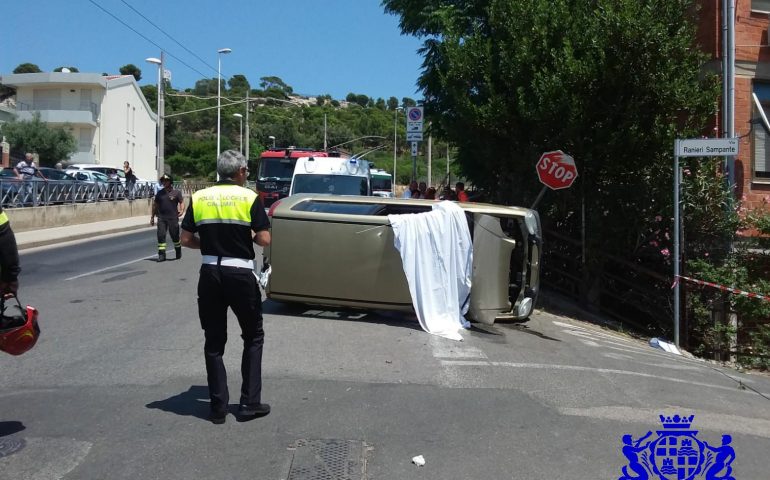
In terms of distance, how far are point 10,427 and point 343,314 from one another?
15.7 feet

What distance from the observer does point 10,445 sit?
4.69 metres

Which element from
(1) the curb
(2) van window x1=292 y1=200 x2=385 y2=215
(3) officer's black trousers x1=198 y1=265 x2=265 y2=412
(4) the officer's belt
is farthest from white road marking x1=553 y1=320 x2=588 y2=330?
(1) the curb

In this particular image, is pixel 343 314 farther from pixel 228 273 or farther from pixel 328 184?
pixel 328 184

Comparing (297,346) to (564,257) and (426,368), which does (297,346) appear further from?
(564,257)

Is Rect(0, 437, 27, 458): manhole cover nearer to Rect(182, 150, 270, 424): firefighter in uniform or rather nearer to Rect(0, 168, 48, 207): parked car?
Rect(182, 150, 270, 424): firefighter in uniform

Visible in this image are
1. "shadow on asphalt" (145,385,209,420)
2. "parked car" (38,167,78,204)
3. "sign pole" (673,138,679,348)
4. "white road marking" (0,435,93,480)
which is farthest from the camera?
"parked car" (38,167,78,204)

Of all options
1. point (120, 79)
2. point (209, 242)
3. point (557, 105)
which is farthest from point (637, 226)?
point (120, 79)

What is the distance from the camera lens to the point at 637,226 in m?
12.1

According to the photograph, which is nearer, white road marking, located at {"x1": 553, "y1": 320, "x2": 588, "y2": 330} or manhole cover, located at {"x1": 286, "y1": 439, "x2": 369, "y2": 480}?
manhole cover, located at {"x1": 286, "y1": 439, "x2": 369, "y2": 480}

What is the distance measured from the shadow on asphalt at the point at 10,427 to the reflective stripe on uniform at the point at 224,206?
1.92m

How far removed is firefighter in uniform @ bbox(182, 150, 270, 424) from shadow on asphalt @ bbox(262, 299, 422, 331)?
12.3 ft

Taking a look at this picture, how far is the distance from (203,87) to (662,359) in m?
120

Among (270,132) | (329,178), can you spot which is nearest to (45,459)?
(329,178)

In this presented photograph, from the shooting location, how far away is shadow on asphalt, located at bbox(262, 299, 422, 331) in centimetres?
897
